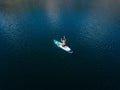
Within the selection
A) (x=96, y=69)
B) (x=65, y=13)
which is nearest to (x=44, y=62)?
(x=96, y=69)

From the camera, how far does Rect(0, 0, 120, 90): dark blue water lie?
49125 millimetres

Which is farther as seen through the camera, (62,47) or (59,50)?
(62,47)

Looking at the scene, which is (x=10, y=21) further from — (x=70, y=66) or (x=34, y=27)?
(x=70, y=66)

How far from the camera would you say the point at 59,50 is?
65000 mm

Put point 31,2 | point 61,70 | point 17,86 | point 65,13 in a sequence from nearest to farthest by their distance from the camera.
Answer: point 17,86 < point 61,70 < point 65,13 < point 31,2

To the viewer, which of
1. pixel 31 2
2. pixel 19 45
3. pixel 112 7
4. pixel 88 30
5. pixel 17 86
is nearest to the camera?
pixel 17 86

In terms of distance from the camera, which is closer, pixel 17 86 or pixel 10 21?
pixel 17 86

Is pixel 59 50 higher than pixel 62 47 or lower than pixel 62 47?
lower

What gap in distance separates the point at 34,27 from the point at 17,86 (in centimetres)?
4270

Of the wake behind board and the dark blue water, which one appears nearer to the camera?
the dark blue water

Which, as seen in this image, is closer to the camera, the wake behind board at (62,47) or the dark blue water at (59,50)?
the dark blue water at (59,50)

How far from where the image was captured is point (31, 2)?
13438 cm

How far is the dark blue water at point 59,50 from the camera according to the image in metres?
49.1

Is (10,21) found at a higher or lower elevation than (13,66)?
higher
